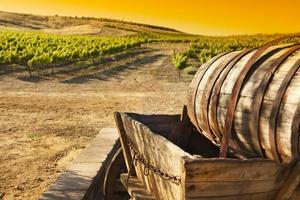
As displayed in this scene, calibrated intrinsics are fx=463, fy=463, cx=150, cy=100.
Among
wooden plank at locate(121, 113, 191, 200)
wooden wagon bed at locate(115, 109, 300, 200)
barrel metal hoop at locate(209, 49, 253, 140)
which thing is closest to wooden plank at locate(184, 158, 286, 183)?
wooden wagon bed at locate(115, 109, 300, 200)

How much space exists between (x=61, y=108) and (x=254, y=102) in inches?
457

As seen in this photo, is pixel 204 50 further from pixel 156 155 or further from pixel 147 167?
pixel 156 155

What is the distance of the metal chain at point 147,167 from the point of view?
3628 millimetres

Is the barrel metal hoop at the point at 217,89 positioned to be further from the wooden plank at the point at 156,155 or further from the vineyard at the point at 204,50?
the vineyard at the point at 204,50

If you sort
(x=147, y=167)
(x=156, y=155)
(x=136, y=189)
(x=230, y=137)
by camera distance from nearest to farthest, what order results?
(x=156, y=155) → (x=230, y=137) → (x=147, y=167) → (x=136, y=189)

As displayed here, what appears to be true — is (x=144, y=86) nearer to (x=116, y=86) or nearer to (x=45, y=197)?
(x=116, y=86)

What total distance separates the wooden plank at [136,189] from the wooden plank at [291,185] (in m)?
1.62

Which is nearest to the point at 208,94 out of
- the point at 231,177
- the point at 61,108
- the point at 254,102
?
the point at 254,102

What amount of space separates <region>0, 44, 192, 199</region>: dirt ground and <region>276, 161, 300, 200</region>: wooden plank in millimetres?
4250

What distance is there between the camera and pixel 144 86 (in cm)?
2295

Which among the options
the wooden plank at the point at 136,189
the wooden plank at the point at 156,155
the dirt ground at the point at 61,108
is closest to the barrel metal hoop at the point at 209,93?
the wooden plank at the point at 156,155

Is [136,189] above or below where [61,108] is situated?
above

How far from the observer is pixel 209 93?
4.81 meters

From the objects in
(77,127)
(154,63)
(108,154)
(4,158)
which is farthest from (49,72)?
(108,154)
